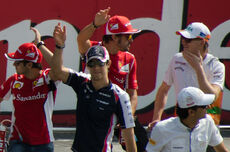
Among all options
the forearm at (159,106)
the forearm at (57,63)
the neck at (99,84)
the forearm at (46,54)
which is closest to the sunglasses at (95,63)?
the neck at (99,84)

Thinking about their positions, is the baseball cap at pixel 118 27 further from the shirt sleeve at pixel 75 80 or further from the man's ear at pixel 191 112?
the man's ear at pixel 191 112

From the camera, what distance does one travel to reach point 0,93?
7113 mm

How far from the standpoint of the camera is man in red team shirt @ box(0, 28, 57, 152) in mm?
6914

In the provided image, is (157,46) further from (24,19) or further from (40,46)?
(40,46)

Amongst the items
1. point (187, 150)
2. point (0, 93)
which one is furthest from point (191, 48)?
point (0, 93)

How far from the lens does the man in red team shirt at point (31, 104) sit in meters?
6.91

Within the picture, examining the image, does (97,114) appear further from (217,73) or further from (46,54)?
(217,73)

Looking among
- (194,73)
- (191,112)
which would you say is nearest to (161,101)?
(194,73)

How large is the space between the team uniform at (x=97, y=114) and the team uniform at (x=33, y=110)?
2.96 feet

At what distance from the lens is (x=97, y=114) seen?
19.8 ft

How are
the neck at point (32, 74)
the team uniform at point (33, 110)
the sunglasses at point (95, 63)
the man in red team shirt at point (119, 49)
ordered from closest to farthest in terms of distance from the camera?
the sunglasses at point (95, 63) < the team uniform at point (33, 110) < the neck at point (32, 74) < the man in red team shirt at point (119, 49)

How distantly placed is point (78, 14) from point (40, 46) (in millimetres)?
3510

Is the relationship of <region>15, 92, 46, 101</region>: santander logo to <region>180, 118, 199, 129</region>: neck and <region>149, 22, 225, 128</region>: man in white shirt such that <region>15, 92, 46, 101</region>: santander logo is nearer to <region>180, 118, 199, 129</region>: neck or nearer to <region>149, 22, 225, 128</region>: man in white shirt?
<region>149, 22, 225, 128</region>: man in white shirt

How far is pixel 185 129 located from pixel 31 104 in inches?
73.1
